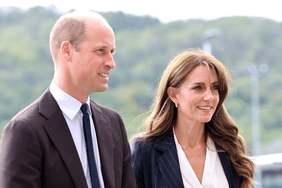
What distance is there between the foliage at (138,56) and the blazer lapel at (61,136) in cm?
85

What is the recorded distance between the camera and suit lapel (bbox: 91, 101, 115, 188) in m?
1.52

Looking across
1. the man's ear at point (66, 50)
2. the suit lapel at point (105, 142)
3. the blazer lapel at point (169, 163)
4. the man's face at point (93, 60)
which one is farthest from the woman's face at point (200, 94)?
the man's ear at point (66, 50)

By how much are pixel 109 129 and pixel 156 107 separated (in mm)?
831

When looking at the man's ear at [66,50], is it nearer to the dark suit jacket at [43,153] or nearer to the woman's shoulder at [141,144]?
the dark suit jacket at [43,153]

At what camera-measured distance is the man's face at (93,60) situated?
142 centimetres

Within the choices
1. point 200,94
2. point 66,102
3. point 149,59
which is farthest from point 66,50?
point 149,59

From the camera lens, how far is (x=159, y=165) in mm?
2227

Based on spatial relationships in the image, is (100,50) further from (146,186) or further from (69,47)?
(146,186)

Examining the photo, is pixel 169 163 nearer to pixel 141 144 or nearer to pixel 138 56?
pixel 141 144

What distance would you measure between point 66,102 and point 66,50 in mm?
225

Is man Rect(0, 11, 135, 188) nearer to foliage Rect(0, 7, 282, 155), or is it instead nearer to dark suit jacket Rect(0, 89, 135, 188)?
dark suit jacket Rect(0, 89, 135, 188)

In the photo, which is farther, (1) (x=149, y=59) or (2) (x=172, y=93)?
(1) (x=149, y=59)

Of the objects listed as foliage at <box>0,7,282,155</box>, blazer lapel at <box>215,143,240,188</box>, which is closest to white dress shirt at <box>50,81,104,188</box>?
foliage at <box>0,7,282,155</box>

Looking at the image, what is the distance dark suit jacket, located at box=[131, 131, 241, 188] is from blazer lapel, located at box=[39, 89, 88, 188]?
91 centimetres
